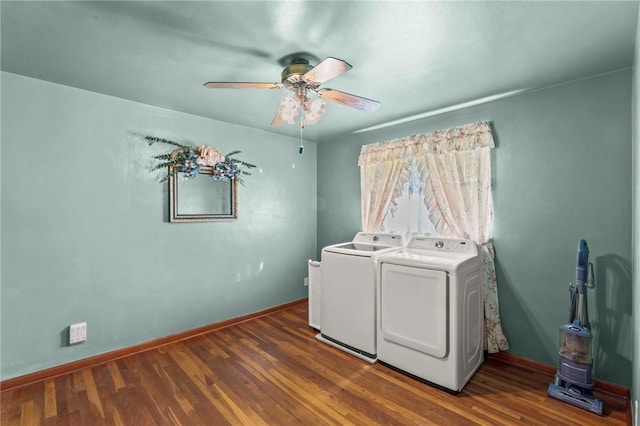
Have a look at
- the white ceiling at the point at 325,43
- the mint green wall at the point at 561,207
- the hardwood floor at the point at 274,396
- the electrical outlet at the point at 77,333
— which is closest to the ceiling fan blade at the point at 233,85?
the white ceiling at the point at 325,43

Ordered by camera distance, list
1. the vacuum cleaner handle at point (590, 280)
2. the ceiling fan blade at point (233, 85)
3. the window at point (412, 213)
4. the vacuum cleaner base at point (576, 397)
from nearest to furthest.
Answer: the ceiling fan blade at point (233, 85)
the vacuum cleaner base at point (576, 397)
the vacuum cleaner handle at point (590, 280)
the window at point (412, 213)

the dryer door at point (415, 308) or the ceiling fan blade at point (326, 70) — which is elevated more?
the ceiling fan blade at point (326, 70)

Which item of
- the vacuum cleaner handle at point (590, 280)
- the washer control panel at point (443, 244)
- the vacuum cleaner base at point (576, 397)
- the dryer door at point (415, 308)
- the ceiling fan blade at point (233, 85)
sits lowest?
the vacuum cleaner base at point (576, 397)

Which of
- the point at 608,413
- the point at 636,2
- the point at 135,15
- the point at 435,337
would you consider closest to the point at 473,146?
the point at 636,2

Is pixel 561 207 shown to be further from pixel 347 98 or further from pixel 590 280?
pixel 347 98

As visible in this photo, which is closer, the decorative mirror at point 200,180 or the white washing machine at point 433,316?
the white washing machine at point 433,316


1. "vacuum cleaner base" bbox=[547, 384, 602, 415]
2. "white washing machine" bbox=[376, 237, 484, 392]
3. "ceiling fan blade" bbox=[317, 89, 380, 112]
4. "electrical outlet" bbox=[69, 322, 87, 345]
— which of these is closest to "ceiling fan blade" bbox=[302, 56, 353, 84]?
"ceiling fan blade" bbox=[317, 89, 380, 112]

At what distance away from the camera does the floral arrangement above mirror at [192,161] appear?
2801 mm

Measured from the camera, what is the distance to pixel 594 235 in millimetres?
2123

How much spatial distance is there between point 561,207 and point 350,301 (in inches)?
72.5

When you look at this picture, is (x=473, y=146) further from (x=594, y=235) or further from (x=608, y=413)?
(x=608, y=413)

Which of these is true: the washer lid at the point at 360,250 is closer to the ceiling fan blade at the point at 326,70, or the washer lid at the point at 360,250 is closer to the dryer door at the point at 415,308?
the dryer door at the point at 415,308

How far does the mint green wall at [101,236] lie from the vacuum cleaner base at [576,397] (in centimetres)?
283

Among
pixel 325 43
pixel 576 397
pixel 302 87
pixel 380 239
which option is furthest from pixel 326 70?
pixel 576 397
